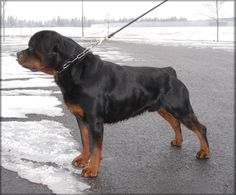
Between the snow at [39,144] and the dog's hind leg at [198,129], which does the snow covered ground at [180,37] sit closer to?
the snow at [39,144]

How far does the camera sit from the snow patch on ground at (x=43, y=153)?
4.68 metres

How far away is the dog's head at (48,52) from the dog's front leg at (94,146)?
74 cm

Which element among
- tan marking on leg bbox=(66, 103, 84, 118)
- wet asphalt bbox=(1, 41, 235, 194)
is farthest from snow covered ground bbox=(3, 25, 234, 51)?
tan marking on leg bbox=(66, 103, 84, 118)

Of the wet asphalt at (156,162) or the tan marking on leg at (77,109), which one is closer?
the wet asphalt at (156,162)

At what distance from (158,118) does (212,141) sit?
5.08 ft

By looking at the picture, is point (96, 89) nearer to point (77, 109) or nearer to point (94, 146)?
point (77, 109)

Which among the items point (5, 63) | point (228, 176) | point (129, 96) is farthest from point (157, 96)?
point (5, 63)

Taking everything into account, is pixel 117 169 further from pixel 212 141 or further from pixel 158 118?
pixel 158 118

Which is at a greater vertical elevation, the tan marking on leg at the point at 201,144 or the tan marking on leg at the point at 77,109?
the tan marking on leg at the point at 77,109

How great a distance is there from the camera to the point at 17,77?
508 inches

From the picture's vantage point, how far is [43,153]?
18.2 feet

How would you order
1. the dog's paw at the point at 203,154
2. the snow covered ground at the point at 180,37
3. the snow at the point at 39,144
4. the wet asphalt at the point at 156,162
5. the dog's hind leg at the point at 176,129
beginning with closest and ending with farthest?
1. the wet asphalt at the point at 156,162
2. the snow at the point at 39,144
3. the dog's paw at the point at 203,154
4. the dog's hind leg at the point at 176,129
5. the snow covered ground at the point at 180,37

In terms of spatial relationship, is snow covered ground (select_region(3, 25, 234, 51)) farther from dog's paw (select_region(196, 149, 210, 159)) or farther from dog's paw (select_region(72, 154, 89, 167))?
dog's paw (select_region(72, 154, 89, 167))

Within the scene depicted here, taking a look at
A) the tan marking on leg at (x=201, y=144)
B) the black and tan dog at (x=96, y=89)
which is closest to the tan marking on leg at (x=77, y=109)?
the black and tan dog at (x=96, y=89)
